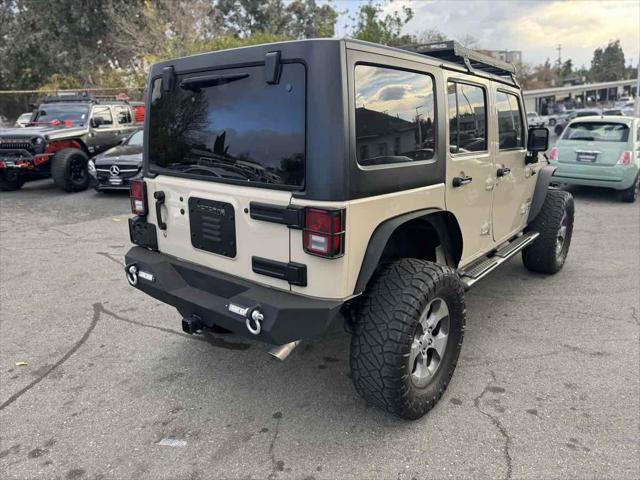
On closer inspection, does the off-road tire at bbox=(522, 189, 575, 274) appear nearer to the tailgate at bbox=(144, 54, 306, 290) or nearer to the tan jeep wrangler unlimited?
the tan jeep wrangler unlimited

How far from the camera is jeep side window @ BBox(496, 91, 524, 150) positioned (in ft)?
13.8

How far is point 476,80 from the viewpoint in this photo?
373 cm

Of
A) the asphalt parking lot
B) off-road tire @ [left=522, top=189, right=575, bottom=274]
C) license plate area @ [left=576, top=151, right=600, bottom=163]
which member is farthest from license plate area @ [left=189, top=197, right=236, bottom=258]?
license plate area @ [left=576, top=151, right=600, bottom=163]

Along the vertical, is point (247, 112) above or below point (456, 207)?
above

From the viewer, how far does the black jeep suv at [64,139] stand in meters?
10.5

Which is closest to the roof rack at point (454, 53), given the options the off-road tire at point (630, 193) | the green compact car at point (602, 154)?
the green compact car at point (602, 154)

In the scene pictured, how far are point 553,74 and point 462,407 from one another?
314ft

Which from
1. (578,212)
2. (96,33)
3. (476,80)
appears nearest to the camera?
(476,80)

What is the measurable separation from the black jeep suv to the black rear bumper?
864 cm

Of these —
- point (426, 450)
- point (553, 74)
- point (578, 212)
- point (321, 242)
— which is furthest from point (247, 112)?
point (553, 74)

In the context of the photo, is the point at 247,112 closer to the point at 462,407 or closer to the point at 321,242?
the point at 321,242

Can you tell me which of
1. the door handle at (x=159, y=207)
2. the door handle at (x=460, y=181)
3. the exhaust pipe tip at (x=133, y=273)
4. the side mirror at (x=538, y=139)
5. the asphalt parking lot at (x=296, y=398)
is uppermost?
Result: the side mirror at (x=538, y=139)

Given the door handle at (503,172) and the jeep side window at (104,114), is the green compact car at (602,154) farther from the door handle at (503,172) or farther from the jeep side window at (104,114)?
the jeep side window at (104,114)

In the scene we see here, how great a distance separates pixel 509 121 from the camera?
4441 mm
